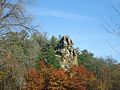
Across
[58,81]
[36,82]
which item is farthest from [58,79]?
[36,82]

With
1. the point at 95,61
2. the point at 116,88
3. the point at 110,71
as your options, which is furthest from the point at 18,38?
the point at 95,61

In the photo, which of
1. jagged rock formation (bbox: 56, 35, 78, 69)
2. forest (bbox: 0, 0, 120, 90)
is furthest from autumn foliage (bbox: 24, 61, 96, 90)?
jagged rock formation (bbox: 56, 35, 78, 69)

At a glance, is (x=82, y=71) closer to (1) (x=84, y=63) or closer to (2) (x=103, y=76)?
(2) (x=103, y=76)

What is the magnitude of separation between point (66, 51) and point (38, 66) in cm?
2135

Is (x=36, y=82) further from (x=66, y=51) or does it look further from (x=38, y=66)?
(x=66, y=51)

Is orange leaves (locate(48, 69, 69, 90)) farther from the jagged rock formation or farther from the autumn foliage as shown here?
the jagged rock formation

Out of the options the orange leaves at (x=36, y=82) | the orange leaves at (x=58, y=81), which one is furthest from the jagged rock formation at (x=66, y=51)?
the orange leaves at (x=36, y=82)

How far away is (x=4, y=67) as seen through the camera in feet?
89.9

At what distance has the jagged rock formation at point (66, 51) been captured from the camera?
89875mm

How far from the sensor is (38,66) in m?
71.1

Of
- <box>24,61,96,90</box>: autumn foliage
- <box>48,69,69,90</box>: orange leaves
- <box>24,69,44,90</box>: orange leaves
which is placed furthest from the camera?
<box>48,69,69,90</box>: orange leaves

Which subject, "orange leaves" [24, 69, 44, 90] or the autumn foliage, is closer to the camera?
"orange leaves" [24, 69, 44, 90]

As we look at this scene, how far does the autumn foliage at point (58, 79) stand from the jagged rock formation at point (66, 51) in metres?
15.9

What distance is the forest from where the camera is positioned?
25.7m
